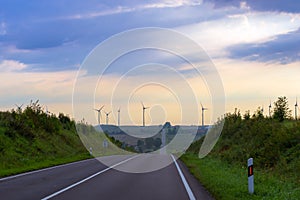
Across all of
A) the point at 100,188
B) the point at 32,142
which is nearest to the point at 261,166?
the point at 100,188

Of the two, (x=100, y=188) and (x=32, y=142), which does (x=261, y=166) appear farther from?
(x=32, y=142)

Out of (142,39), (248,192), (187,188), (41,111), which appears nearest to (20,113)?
(41,111)

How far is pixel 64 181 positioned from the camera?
20.2 meters

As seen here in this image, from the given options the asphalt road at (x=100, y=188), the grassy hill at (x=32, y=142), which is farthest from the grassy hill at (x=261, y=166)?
the grassy hill at (x=32, y=142)

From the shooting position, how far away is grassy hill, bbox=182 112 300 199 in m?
15.0

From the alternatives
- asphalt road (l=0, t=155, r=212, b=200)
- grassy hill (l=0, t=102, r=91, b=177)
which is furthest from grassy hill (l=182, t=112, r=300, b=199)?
grassy hill (l=0, t=102, r=91, b=177)

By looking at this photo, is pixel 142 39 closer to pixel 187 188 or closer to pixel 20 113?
pixel 187 188

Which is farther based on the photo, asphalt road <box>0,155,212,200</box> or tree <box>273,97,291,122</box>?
tree <box>273,97,291,122</box>

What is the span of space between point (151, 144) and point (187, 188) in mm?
68788

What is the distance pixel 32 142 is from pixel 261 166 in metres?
21.8

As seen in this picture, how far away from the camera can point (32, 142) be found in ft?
138

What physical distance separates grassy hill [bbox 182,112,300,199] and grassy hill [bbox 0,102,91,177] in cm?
987

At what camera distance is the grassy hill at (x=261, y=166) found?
49.1 feet

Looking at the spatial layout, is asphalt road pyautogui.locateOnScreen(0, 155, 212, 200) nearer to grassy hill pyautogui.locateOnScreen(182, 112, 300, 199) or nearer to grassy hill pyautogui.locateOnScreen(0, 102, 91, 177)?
grassy hill pyautogui.locateOnScreen(182, 112, 300, 199)
